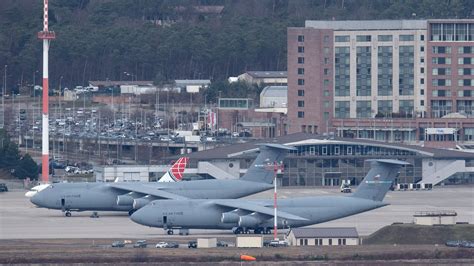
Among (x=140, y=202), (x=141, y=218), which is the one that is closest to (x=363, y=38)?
(x=140, y=202)

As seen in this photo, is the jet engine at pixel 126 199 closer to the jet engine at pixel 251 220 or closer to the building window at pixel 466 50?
the jet engine at pixel 251 220

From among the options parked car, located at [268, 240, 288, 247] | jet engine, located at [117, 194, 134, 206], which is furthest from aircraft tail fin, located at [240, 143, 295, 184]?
parked car, located at [268, 240, 288, 247]

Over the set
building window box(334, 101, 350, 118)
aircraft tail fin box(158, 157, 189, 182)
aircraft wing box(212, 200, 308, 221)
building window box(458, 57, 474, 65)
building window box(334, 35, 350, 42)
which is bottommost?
aircraft wing box(212, 200, 308, 221)

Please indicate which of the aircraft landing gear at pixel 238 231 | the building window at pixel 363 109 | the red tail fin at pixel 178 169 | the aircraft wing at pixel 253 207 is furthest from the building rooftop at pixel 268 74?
the aircraft landing gear at pixel 238 231

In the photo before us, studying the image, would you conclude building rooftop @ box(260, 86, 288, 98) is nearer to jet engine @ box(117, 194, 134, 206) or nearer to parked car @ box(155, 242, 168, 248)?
jet engine @ box(117, 194, 134, 206)

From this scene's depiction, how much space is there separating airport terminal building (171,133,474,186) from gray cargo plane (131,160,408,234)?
3109cm

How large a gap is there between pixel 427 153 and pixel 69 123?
164ft

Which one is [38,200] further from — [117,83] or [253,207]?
[117,83]

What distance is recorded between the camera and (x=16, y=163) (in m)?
130

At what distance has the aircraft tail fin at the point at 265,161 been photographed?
103688 millimetres

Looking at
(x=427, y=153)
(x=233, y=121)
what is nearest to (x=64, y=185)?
(x=427, y=153)

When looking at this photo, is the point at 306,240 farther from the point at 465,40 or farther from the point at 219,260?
the point at 465,40

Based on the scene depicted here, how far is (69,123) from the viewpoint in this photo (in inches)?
6560

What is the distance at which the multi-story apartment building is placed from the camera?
14288cm
